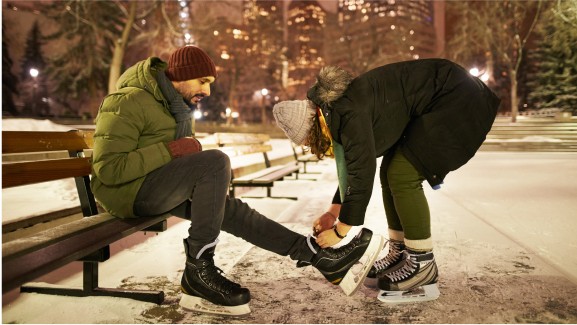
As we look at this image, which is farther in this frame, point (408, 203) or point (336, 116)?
point (408, 203)

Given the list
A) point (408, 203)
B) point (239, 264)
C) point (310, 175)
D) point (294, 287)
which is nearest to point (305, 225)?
point (239, 264)

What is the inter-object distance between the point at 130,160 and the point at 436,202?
4.28m

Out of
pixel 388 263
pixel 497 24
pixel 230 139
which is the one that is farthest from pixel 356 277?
pixel 497 24

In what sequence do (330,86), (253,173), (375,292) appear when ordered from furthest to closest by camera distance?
(253,173), (375,292), (330,86)

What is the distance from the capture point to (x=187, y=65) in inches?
95.9

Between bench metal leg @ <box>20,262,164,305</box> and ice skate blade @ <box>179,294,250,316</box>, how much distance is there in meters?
0.23

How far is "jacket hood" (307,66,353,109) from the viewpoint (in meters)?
2.06

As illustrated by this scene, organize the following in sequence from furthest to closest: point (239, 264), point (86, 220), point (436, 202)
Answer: point (436, 202), point (239, 264), point (86, 220)

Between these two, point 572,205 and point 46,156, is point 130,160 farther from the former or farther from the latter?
point 46,156

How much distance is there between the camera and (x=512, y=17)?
2694 centimetres

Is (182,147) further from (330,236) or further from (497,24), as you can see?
(497,24)

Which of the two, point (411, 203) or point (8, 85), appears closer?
point (411, 203)

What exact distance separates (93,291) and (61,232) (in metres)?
0.59

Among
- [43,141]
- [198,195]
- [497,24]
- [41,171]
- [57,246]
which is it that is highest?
[497,24]
